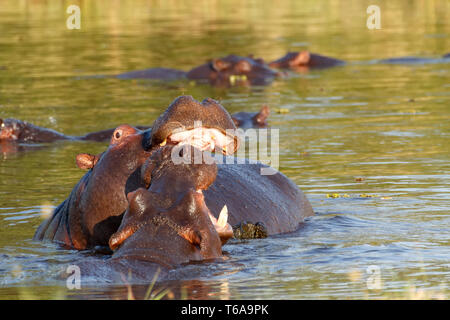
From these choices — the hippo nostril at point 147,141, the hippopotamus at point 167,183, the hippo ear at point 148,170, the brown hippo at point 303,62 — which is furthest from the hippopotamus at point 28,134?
the brown hippo at point 303,62

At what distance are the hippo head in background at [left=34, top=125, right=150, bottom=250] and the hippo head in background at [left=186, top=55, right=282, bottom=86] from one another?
10.2m

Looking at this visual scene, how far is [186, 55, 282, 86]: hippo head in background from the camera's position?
1661 cm

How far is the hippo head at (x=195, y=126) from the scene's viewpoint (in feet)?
18.7

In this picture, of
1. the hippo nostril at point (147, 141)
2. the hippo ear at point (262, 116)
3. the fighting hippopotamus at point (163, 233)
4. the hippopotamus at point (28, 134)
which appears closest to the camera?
the fighting hippopotamus at point (163, 233)

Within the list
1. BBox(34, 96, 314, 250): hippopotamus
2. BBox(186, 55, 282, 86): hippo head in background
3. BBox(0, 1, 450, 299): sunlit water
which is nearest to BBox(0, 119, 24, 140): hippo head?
BBox(0, 1, 450, 299): sunlit water

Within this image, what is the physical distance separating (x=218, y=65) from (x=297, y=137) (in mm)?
5921

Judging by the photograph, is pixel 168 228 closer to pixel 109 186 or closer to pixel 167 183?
pixel 167 183

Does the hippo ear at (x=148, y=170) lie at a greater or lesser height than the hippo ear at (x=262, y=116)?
greater

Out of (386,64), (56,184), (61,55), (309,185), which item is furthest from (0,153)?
(61,55)

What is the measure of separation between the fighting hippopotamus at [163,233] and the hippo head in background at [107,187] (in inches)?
31.6

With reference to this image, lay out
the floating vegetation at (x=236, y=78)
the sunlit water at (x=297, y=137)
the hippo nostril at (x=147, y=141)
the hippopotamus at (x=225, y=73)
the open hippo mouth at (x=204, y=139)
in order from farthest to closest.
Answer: the hippopotamus at (x=225, y=73) → the floating vegetation at (x=236, y=78) → the hippo nostril at (x=147, y=141) → the open hippo mouth at (x=204, y=139) → the sunlit water at (x=297, y=137)

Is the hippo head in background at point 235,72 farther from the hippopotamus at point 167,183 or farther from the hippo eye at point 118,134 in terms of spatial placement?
the hippo eye at point 118,134

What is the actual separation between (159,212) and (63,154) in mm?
5392
